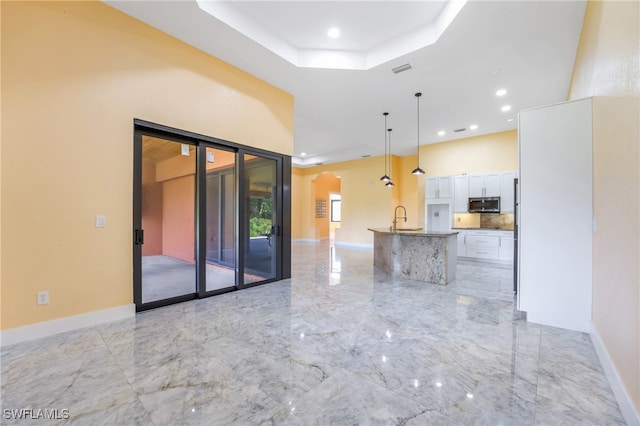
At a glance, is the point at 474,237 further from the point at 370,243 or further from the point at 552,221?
the point at 552,221

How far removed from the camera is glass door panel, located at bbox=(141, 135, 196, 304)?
340 cm

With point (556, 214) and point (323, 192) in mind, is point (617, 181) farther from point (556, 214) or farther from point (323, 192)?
point (323, 192)

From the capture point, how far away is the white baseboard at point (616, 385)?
4.79ft

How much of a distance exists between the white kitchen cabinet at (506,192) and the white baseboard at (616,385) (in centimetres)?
486

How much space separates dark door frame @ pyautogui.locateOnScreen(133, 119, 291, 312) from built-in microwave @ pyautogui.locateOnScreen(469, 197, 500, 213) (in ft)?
16.8

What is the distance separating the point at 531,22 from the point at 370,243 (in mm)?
7565

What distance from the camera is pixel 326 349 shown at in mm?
2344

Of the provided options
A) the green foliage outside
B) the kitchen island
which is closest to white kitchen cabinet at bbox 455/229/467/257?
the kitchen island

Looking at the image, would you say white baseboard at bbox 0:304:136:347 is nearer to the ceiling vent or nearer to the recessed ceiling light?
the recessed ceiling light

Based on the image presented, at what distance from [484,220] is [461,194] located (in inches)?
39.8

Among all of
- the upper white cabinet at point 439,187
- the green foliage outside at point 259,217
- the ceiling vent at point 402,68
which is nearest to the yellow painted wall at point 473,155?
the upper white cabinet at point 439,187

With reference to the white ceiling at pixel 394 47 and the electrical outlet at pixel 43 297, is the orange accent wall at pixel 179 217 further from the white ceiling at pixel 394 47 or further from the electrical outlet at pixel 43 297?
the white ceiling at pixel 394 47

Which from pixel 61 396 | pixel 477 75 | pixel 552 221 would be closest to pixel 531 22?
pixel 477 75

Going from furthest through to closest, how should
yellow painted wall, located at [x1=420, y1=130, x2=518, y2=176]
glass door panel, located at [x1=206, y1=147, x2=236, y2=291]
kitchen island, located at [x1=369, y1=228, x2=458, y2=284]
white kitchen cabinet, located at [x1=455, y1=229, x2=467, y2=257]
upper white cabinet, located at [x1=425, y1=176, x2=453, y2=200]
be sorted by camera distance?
upper white cabinet, located at [x1=425, y1=176, x2=453, y2=200], white kitchen cabinet, located at [x1=455, y1=229, x2=467, y2=257], yellow painted wall, located at [x1=420, y1=130, x2=518, y2=176], kitchen island, located at [x1=369, y1=228, x2=458, y2=284], glass door panel, located at [x1=206, y1=147, x2=236, y2=291]
